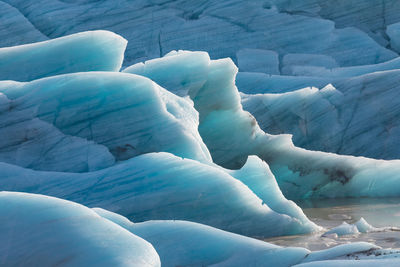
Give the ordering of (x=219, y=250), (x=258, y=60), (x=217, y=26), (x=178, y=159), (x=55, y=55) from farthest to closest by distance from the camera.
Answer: (x=217, y=26) → (x=258, y=60) → (x=55, y=55) → (x=178, y=159) → (x=219, y=250)

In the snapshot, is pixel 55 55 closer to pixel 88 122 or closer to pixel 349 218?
pixel 88 122

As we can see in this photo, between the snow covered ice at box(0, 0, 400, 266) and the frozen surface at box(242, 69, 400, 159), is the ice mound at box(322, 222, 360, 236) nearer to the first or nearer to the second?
the snow covered ice at box(0, 0, 400, 266)

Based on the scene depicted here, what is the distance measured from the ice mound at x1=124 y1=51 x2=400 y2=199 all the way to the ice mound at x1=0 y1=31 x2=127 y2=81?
0.72 m

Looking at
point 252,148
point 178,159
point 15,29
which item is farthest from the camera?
point 15,29

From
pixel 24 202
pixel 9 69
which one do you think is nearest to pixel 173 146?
pixel 9 69

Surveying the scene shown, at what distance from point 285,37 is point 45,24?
16.3ft

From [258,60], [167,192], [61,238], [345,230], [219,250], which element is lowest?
[258,60]

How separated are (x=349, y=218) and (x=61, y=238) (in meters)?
3.80

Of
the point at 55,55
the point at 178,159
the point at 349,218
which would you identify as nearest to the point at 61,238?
the point at 178,159

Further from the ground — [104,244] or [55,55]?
[104,244]

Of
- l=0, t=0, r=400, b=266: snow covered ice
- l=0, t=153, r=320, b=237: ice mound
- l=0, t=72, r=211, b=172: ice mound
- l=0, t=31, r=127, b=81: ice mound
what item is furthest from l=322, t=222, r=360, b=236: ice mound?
l=0, t=31, r=127, b=81: ice mound

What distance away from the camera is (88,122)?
6.84 metres

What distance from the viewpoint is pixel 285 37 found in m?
14.8

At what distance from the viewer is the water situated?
18.8 ft
